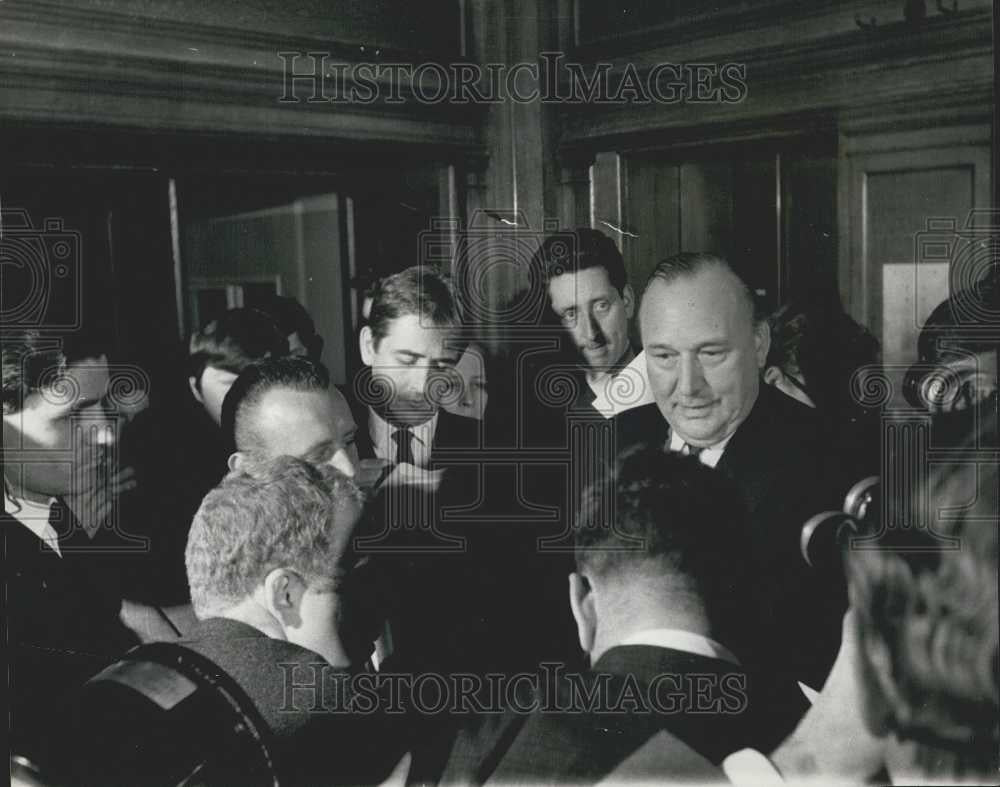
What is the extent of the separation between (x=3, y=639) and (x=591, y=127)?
5.55 ft

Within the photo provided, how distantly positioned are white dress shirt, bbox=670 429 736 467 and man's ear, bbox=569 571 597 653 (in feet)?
1.07

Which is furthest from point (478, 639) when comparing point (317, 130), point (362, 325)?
point (317, 130)

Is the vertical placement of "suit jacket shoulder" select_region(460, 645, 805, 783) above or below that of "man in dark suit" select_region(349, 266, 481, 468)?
below

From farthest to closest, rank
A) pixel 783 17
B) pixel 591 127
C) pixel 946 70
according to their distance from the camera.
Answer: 1. pixel 591 127
2. pixel 783 17
3. pixel 946 70

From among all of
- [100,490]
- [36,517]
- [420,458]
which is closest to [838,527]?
[420,458]

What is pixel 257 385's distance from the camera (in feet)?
6.89

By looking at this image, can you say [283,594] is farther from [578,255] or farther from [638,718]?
[578,255]

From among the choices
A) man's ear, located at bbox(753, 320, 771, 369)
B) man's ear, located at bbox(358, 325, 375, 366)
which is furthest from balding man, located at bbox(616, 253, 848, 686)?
man's ear, located at bbox(358, 325, 375, 366)

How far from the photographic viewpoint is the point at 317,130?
2.04 m

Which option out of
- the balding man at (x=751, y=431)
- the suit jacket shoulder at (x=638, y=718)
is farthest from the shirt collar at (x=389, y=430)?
the suit jacket shoulder at (x=638, y=718)

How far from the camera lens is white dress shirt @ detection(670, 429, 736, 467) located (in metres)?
1.87

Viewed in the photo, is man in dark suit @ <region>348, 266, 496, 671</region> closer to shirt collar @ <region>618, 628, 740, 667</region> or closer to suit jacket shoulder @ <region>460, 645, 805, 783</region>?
suit jacket shoulder @ <region>460, 645, 805, 783</region>

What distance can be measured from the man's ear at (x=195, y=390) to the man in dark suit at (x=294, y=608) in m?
0.19

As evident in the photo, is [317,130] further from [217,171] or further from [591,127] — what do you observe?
[591,127]
